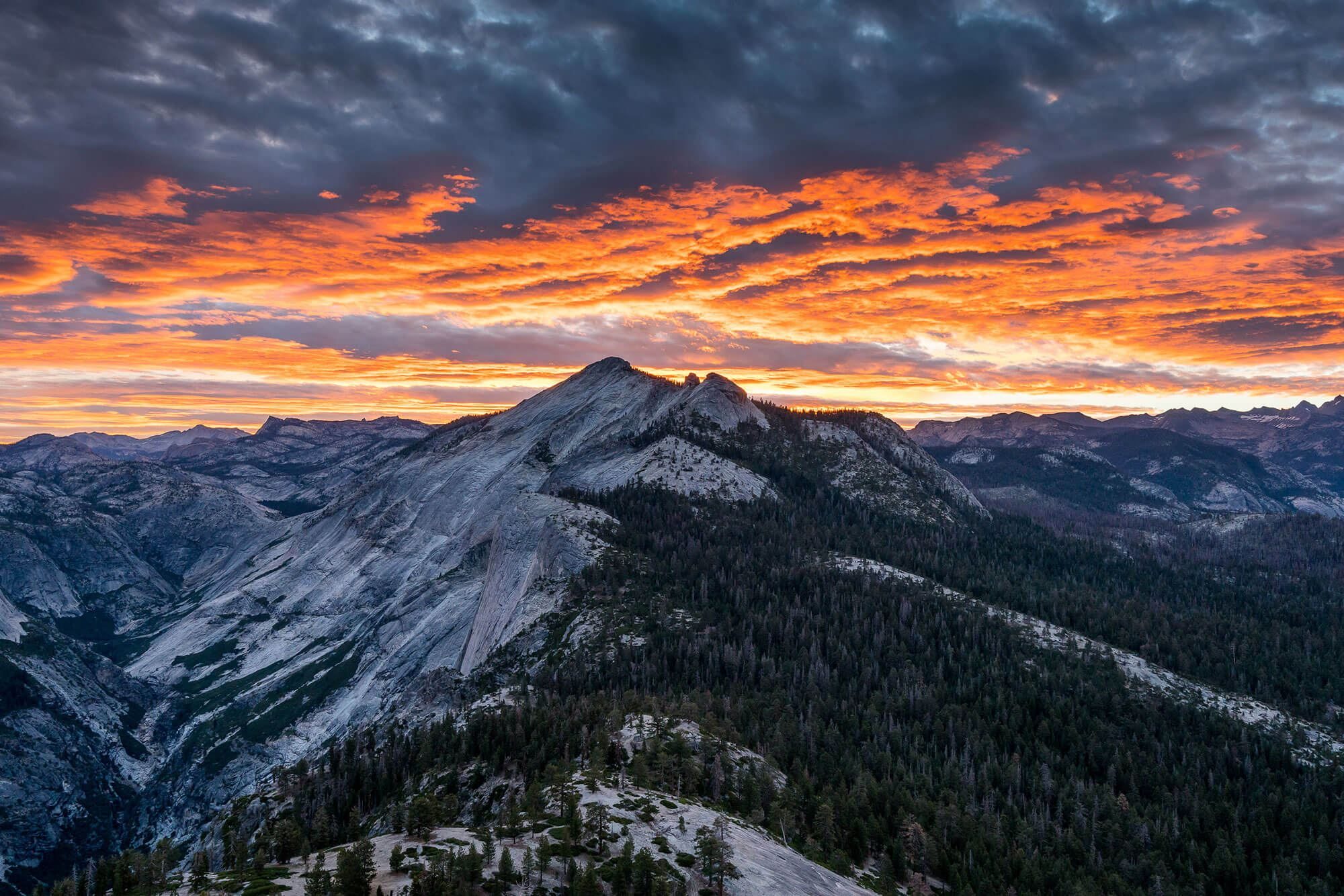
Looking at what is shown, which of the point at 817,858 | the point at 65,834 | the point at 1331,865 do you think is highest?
the point at 817,858

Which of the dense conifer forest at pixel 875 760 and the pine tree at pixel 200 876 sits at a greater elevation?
the pine tree at pixel 200 876

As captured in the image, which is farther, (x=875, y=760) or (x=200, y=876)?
(x=875, y=760)

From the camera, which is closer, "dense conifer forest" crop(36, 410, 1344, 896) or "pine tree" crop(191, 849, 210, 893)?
"pine tree" crop(191, 849, 210, 893)

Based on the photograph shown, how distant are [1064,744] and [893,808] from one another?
6973 centimetres

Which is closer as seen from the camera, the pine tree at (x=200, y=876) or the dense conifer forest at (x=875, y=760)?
the pine tree at (x=200, y=876)

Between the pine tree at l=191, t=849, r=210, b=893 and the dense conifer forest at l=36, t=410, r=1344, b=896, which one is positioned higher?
the pine tree at l=191, t=849, r=210, b=893

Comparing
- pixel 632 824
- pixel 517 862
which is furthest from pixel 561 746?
pixel 517 862

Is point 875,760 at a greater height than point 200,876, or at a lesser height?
lesser

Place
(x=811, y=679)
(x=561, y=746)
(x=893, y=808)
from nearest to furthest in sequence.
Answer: (x=561, y=746)
(x=893, y=808)
(x=811, y=679)

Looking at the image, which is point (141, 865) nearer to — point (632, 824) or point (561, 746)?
point (632, 824)

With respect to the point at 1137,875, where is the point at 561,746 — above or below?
above

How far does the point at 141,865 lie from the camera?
52.9 meters

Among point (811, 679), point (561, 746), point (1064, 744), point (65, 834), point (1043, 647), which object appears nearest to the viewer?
point (561, 746)

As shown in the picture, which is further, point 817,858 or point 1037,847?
point 1037,847
